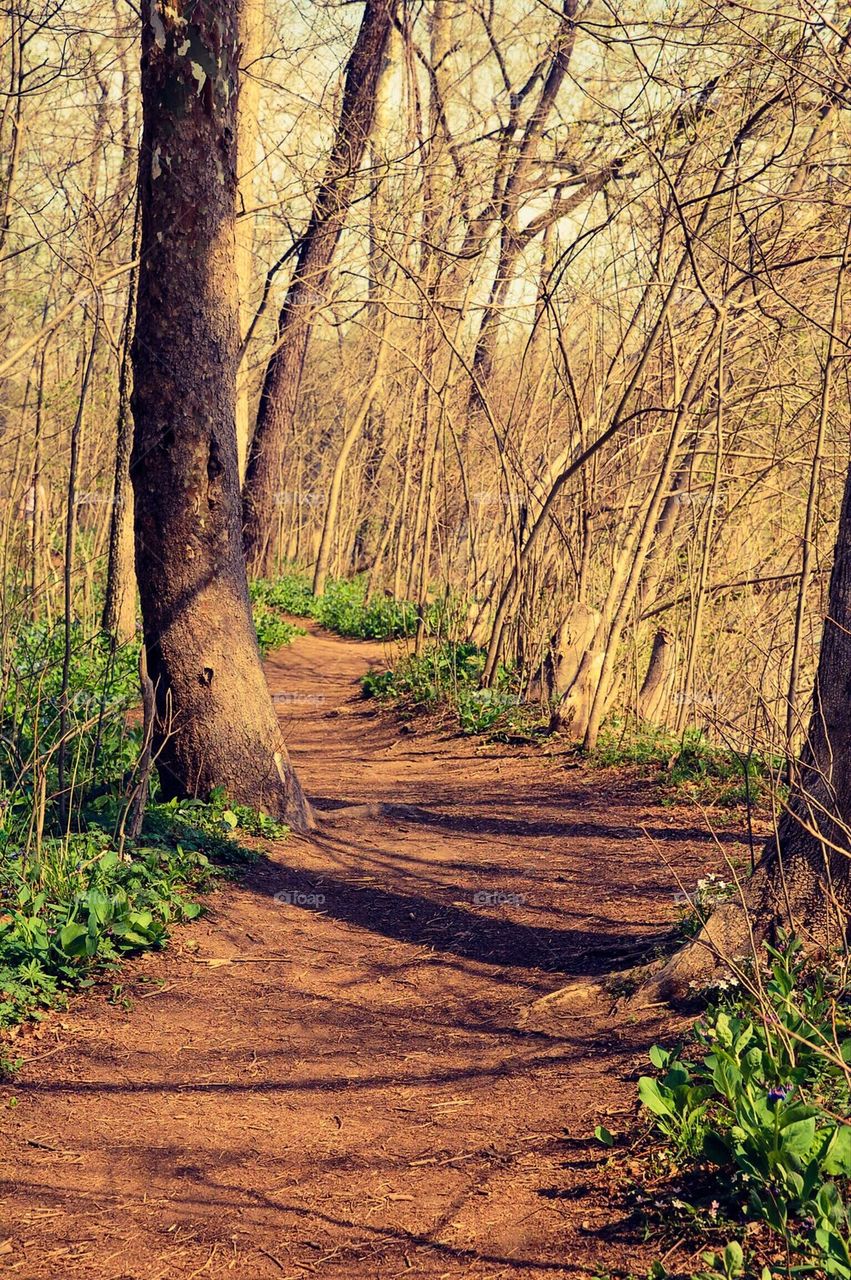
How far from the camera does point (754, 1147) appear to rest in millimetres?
2402

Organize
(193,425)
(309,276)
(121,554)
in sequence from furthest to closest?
(309,276), (121,554), (193,425)

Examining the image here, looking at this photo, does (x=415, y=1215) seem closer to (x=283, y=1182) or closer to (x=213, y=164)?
(x=283, y=1182)

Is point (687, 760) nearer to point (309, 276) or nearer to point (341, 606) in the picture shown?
point (309, 276)

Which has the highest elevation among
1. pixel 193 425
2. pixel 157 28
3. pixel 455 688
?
pixel 157 28

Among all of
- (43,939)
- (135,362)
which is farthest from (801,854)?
(135,362)

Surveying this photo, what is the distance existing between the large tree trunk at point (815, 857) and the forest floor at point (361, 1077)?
327 mm

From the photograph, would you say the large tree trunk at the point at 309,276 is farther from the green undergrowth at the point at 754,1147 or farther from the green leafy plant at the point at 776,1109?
the green undergrowth at the point at 754,1147

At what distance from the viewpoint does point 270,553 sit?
17.6 metres

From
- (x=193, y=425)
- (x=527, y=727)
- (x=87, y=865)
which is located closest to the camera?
(x=87, y=865)

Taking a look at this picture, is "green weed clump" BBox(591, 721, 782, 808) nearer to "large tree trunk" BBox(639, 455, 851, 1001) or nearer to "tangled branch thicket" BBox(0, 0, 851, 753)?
"tangled branch thicket" BBox(0, 0, 851, 753)

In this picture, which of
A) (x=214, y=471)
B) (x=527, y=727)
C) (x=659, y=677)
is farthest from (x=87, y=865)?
(x=659, y=677)

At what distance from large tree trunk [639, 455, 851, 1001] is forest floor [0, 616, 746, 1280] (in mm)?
327

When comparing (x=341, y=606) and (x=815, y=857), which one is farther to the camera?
(x=341, y=606)

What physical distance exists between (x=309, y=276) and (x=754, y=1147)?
1049 cm
